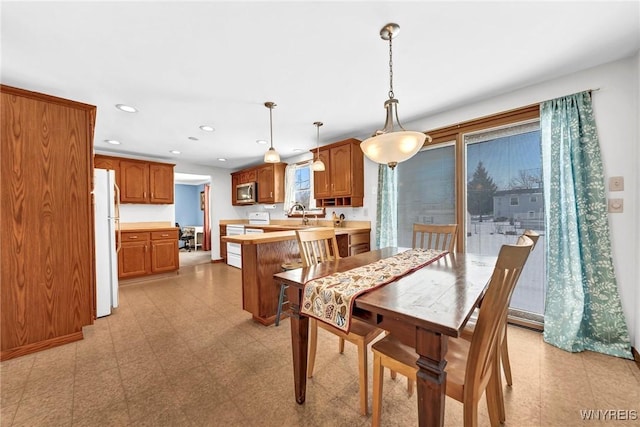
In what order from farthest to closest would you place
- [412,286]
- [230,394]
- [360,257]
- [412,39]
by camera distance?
[360,257] < [412,39] < [230,394] < [412,286]

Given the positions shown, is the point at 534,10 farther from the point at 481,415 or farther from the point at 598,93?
the point at 481,415

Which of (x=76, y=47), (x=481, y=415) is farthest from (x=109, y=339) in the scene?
(x=481, y=415)

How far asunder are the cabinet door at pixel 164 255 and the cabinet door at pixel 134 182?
0.91m

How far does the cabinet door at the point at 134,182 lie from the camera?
4445mm

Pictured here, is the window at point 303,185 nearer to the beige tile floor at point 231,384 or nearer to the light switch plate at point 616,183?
the beige tile floor at point 231,384

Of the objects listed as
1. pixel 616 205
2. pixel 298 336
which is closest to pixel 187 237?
pixel 298 336

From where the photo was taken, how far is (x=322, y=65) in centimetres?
203

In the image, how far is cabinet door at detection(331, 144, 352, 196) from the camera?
371cm

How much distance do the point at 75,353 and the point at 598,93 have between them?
190 inches

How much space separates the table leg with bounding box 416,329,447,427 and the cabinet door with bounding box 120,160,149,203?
5262 millimetres

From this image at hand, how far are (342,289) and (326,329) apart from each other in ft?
1.60

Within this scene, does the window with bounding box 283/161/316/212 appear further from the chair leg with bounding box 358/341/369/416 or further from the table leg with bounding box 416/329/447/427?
the table leg with bounding box 416/329/447/427

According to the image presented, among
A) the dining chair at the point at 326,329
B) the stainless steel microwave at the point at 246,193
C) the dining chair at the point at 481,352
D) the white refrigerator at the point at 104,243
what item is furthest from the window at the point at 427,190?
the white refrigerator at the point at 104,243

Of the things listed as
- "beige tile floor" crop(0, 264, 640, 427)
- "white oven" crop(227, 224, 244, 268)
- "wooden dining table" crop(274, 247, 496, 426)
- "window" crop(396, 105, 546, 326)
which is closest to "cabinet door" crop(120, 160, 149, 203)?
"white oven" crop(227, 224, 244, 268)
